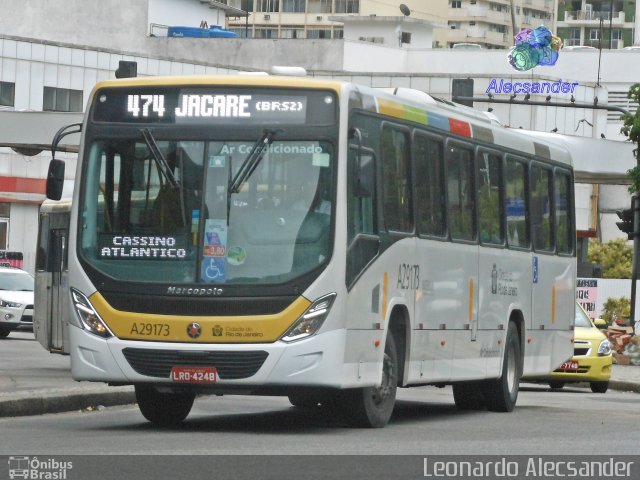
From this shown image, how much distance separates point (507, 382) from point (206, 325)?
20.0 ft

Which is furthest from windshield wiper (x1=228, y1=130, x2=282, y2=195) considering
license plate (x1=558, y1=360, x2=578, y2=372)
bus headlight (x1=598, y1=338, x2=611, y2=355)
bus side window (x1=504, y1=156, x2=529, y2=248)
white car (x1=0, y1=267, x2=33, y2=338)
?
white car (x1=0, y1=267, x2=33, y2=338)

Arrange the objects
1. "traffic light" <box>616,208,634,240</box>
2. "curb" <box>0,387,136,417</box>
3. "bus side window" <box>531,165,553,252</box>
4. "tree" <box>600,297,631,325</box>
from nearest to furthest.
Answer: "curb" <box>0,387,136,417</box>, "bus side window" <box>531,165,553,252</box>, "traffic light" <box>616,208,634,240</box>, "tree" <box>600,297,631,325</box>

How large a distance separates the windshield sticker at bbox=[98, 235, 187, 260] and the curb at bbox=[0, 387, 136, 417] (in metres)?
2.19

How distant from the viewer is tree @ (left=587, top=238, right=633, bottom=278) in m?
72.9

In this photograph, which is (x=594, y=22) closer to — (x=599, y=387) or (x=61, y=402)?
(x=599, y=387)

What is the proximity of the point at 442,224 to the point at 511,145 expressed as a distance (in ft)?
9.65

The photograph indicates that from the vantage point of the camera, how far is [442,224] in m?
17.7

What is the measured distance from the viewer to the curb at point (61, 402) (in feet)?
55.4

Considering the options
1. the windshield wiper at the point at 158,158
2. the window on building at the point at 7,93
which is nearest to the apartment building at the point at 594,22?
the window on building at the point at 7,93

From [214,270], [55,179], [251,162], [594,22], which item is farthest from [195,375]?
[594,22]

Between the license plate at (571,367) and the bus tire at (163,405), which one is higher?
the license plate at (571,367)

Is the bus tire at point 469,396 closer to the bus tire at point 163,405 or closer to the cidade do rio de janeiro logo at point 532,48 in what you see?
the bus tire at point 163,405

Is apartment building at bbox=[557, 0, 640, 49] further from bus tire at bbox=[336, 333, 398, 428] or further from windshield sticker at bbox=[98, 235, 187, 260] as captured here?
windshield sticker at bbox=[98, 235, 187, 260]
